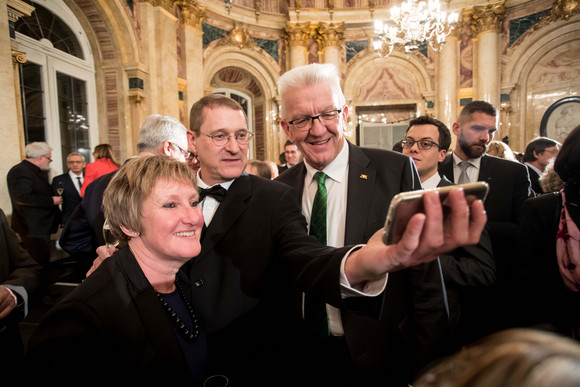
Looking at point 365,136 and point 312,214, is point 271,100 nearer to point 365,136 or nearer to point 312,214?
point 365,136

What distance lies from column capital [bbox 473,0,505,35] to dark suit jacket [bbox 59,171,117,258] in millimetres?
12831

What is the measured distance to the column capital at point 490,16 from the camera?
1065cm

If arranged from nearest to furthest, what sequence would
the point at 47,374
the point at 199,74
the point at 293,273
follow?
the point at 47,374
the point at 293,273
the point at 199,74

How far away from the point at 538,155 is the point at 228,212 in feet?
13.6

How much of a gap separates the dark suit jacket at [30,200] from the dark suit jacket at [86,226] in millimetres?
2796

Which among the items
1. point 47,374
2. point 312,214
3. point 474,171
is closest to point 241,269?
point 312,214

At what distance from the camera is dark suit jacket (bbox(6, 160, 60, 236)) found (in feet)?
14.7

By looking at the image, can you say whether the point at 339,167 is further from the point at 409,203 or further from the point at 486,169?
the point at 486,169

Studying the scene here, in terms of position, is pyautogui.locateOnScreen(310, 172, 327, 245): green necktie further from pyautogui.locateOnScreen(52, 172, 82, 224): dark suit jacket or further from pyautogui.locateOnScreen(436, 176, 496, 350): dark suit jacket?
pyautogui.locateOnScreen(52, 172, 82, 224): dark suit jacket

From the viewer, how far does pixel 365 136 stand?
13016mm

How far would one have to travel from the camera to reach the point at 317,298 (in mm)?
1589

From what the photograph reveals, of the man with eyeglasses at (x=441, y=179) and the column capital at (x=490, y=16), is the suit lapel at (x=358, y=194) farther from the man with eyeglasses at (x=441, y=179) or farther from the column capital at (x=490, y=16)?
the column capital at (x=490, y=16)

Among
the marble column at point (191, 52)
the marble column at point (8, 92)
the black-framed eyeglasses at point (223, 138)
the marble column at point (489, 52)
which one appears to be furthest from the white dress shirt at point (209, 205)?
the marble column at point (489, 52)

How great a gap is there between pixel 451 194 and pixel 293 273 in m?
0.81
